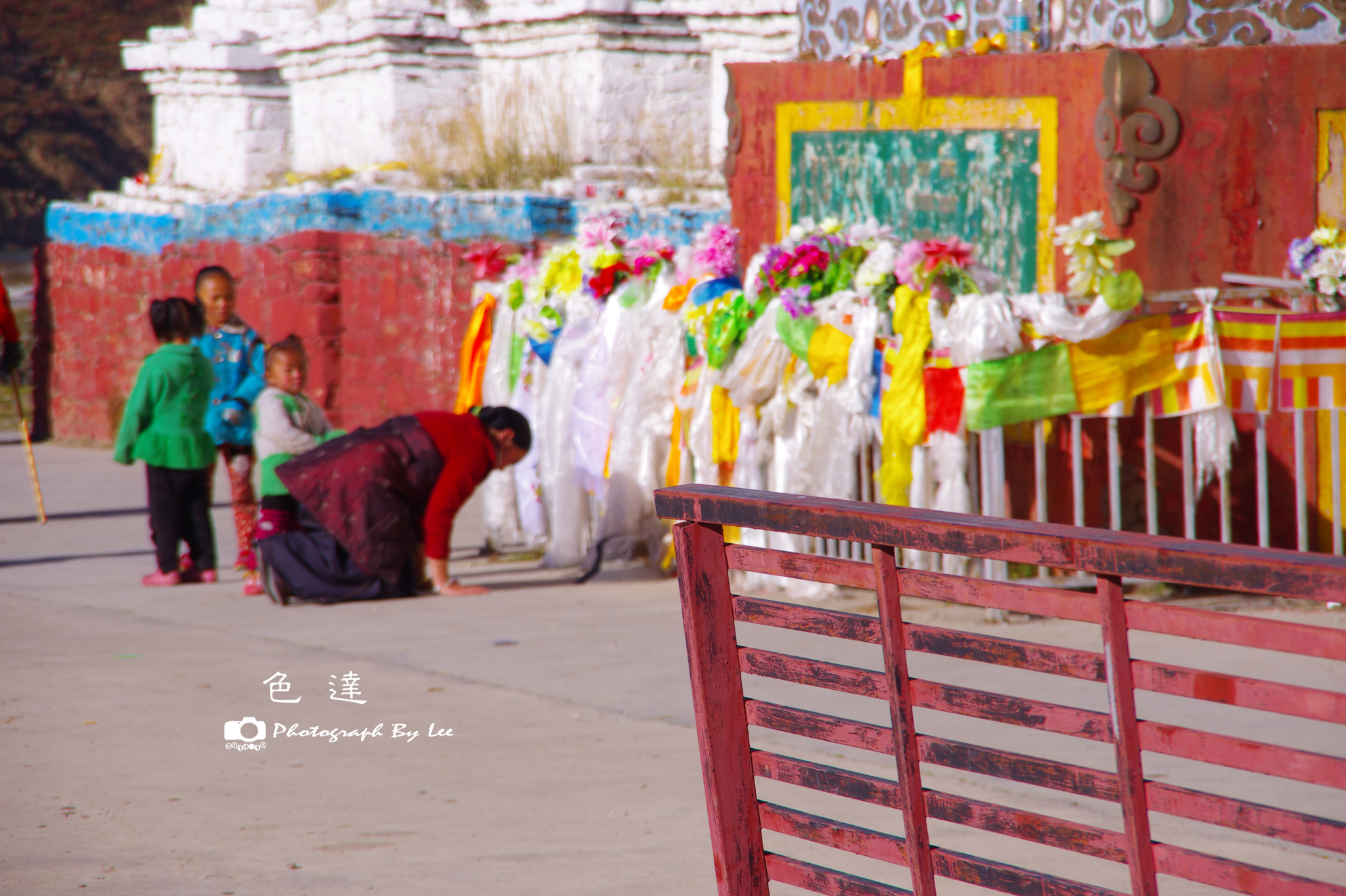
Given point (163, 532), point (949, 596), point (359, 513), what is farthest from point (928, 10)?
point (949, 596)

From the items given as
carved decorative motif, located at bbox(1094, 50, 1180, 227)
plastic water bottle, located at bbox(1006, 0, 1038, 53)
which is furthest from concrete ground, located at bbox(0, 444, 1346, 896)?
plastic water bottle, located at bbox(1006, 0, 1038, 53)

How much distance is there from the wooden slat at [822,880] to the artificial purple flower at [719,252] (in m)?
5.42

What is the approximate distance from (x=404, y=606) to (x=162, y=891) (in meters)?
3.64

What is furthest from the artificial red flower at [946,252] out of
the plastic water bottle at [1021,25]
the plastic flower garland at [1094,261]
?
the plastic water bottle at [1021,25]

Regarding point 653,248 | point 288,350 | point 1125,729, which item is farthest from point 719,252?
point 1125,729

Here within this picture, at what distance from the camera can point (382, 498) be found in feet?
23.5

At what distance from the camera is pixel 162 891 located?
3.72 m

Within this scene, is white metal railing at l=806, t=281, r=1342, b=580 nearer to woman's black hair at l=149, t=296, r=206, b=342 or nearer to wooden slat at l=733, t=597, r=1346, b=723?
woman's black hair at l=149, t=296, r=206, b=342

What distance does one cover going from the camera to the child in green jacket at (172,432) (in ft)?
25.3

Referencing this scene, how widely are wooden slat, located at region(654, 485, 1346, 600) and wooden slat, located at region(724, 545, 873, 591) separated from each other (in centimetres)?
4

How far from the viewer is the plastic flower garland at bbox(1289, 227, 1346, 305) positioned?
22.6 feet

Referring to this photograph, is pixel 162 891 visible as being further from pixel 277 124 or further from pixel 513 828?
pixel 277 124

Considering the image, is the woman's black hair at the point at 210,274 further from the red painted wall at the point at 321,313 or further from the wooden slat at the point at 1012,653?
the wooden slat at the point at 1012,653

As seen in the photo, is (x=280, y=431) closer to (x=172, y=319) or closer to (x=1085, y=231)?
(x=172, y=319)
